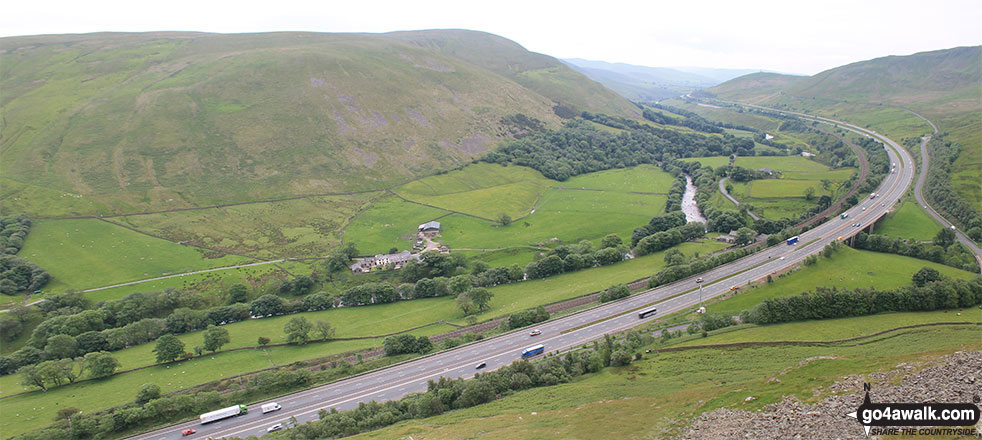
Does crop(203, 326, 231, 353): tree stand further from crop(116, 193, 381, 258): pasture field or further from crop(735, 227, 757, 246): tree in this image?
crop(735, 227, 757, 246): tree

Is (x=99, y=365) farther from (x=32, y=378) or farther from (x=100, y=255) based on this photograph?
(x=100, y=255)

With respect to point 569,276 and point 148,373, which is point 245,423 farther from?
point 569,276

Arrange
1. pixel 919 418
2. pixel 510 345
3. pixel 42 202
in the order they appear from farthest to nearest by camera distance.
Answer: pixel 42 202
pixel 510 345
pixel 919 418

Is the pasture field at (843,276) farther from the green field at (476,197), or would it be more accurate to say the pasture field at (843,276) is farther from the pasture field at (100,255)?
the pasture field at (100,255)

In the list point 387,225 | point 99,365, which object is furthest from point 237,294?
point 387,225

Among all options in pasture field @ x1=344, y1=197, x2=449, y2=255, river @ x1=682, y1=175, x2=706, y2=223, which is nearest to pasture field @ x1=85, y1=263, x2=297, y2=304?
pasture field @ x1=344, y1=197, x2=449, y2=255

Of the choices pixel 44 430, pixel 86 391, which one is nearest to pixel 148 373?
pixel 86 391
